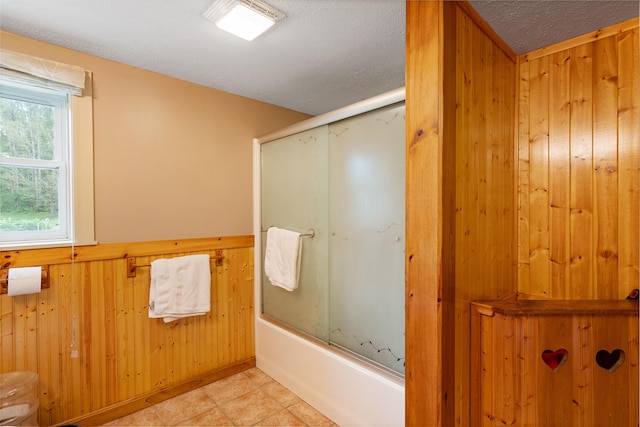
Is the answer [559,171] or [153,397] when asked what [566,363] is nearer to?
[559,171]

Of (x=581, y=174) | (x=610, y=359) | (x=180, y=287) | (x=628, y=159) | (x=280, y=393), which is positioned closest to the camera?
(x=610, y=359)

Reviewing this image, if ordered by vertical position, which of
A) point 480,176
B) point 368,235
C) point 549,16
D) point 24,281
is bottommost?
point 24,281

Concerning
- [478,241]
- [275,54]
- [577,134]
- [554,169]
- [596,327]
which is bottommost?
[596,327]

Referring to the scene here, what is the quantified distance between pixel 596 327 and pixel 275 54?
200 centimetres

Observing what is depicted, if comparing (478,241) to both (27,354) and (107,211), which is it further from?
(27,354)

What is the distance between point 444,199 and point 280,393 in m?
1.86

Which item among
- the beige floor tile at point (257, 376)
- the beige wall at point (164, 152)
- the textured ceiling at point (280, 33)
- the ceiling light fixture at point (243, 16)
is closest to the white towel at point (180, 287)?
the beige wall at point (164, 152)

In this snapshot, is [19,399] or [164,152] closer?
[19,399]

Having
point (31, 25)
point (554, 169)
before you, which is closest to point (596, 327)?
point (554, 169)

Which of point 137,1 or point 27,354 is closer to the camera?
point 137,1

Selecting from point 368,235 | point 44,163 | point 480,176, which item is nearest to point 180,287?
point 44,163

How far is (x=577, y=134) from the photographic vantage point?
4.84 feet

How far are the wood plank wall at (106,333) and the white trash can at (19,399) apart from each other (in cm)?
6

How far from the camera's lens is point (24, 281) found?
163cm
